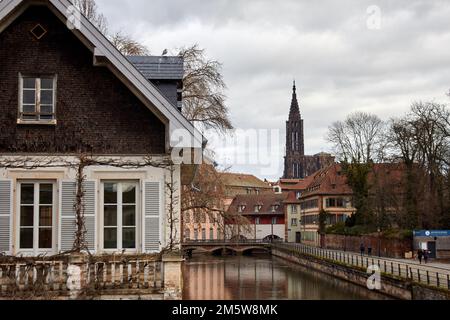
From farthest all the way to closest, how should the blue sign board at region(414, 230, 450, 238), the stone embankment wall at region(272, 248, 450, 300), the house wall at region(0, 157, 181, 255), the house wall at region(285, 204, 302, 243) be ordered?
1. the house wall at region(285, 204, 302, 243)
2. the blue sign board at region(414, 230, 450, 238)
3. the stone embankment wall at region(272, 248, 450, 300)
4. the house wall at region(0, 157, 181, 255)

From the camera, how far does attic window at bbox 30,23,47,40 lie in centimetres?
1281

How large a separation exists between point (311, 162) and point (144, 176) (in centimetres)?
13420

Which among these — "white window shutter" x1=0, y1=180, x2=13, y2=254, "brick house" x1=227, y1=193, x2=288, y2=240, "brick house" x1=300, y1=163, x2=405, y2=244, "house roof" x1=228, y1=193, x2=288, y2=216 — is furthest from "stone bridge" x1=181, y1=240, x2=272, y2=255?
"white window shutter" x1=0, y1=180, x2=13, y2=254

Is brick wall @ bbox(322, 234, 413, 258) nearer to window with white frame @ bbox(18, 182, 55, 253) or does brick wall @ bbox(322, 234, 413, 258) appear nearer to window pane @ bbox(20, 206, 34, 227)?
window with white frame @ bbox(18, 182, 55, 253)

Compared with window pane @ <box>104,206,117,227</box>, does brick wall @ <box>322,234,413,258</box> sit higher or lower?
lower

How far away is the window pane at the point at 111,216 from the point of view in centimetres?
1262

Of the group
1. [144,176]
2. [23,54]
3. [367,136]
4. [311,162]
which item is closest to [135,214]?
[144,176]

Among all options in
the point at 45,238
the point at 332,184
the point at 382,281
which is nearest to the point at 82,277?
the point at 45,238

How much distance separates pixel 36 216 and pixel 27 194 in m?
0.48

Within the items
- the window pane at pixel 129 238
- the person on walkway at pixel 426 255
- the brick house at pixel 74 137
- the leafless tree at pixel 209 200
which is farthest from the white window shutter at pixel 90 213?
the person on walkway at pixel 426 255

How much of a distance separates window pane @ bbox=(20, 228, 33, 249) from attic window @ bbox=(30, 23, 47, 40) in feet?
13.0

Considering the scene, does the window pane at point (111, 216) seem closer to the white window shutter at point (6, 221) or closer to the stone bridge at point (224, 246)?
the white window shutter at point (6, 221)

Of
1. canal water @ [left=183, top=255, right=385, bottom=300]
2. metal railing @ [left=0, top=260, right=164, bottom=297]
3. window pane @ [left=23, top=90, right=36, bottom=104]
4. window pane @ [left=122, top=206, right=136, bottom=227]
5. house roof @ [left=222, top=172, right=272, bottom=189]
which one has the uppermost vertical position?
house roof @ [left=222, top=172, right=272, bottom=189]

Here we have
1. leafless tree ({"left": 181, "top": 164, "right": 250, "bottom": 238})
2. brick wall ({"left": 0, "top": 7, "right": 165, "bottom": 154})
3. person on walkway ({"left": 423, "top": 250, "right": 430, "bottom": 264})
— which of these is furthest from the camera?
person on walkway ({"left": 423, "top": 250, "right": 430, "bottom": 264})
